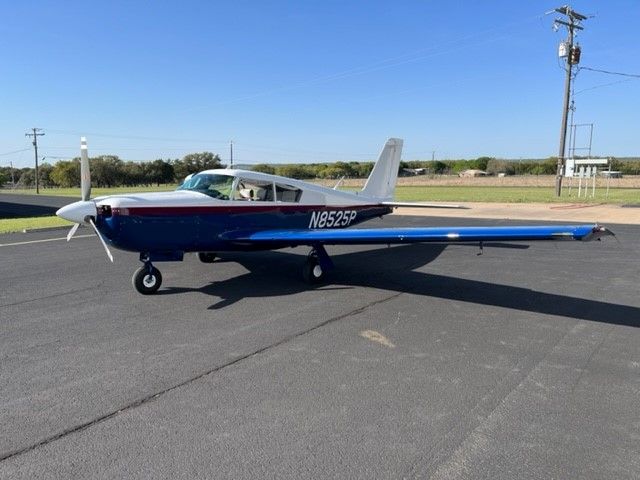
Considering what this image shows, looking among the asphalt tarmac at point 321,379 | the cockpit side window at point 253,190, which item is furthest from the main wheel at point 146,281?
the cockpit side window at point 253,190

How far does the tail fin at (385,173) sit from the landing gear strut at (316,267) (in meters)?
4.48

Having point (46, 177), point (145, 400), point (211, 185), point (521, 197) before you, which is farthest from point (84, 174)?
point (46, 177)

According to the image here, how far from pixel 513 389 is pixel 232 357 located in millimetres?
2653

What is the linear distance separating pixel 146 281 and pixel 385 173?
24.0ft

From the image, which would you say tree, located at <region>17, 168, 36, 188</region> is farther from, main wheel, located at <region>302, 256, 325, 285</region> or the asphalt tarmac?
the asphalt tarmac

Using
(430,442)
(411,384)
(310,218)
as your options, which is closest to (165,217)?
(310,218)

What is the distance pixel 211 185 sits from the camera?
8.42 metres

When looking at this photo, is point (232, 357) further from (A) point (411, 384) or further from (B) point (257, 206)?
(B) point (257, 206)

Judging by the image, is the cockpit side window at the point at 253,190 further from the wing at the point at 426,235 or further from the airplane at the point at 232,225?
the wing at the point at 426,235

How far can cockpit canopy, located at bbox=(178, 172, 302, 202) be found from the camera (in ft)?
27.2

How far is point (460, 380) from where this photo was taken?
4.25 meters

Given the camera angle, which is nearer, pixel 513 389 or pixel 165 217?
pixel 513 389

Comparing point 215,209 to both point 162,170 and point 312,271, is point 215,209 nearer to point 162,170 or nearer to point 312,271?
point 312,271

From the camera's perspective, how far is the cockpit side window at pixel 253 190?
8438 millimetres
